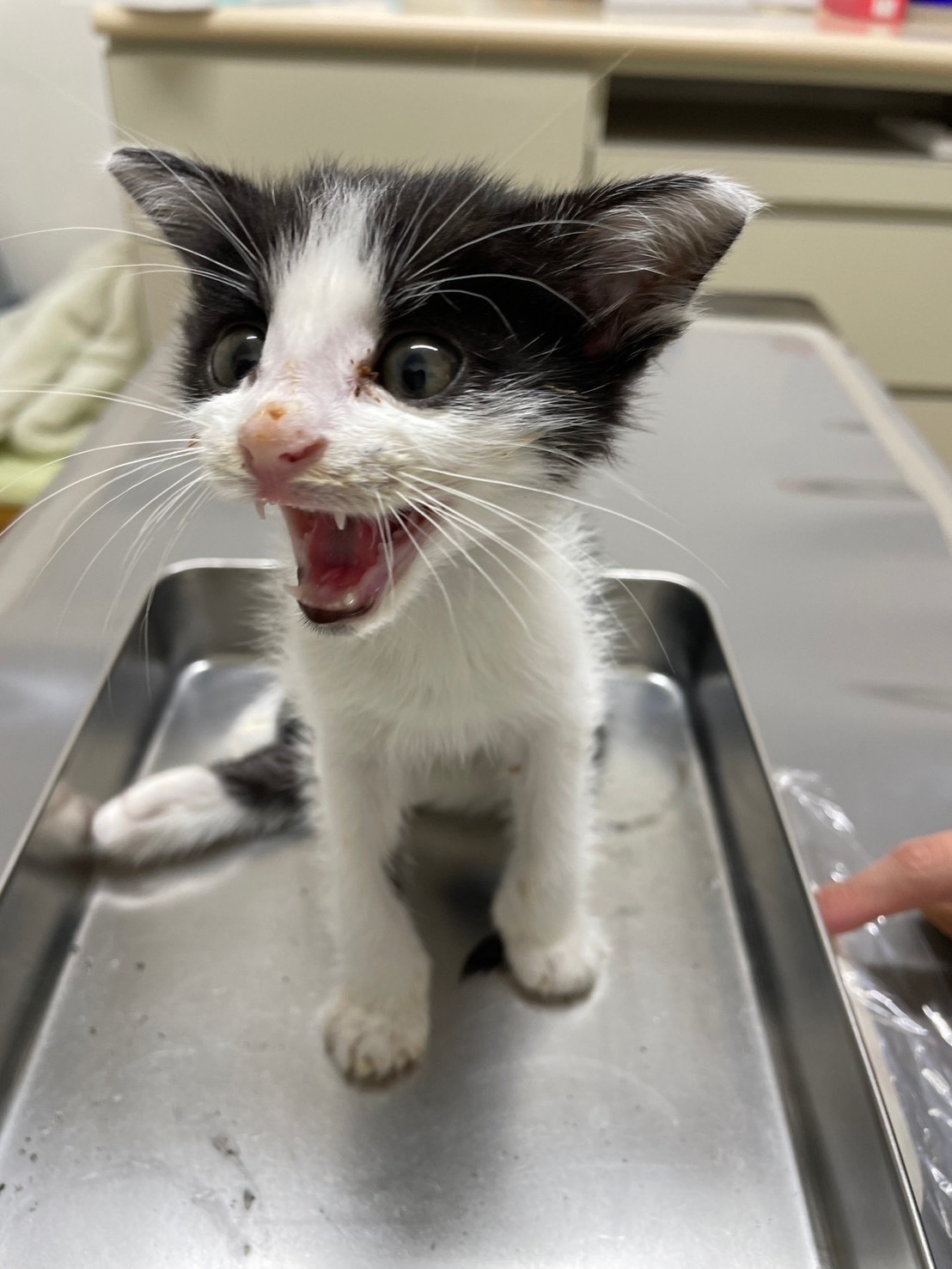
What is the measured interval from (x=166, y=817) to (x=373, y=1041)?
261 millimetres

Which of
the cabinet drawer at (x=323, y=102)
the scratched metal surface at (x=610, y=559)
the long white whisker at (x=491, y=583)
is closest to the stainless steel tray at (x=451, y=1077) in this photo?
the scratched metal surface at (x=610, y=559)

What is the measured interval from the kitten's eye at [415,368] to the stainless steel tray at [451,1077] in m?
0.41

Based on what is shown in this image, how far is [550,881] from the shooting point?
713mm

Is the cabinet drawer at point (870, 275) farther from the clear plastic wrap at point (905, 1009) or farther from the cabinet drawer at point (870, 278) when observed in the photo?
the clear plastic wrap at point (905, 1009)

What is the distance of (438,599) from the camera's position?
0.57 m

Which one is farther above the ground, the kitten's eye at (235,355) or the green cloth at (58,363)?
the kitten's eye at (235,355)

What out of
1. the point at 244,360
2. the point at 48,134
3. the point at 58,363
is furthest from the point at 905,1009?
the point at 58,363

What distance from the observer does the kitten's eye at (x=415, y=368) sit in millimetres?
470

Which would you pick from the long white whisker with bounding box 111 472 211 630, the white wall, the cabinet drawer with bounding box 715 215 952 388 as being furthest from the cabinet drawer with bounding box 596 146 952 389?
the long white whisker with bounding box 111 472 211 630

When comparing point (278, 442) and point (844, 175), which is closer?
point (278, 442)

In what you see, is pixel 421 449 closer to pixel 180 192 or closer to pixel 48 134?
pixel 180 192

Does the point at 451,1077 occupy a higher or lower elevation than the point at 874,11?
lower

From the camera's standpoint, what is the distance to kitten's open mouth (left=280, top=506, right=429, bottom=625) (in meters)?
0.47

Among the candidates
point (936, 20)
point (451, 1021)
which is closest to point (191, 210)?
point (451, 1021)
